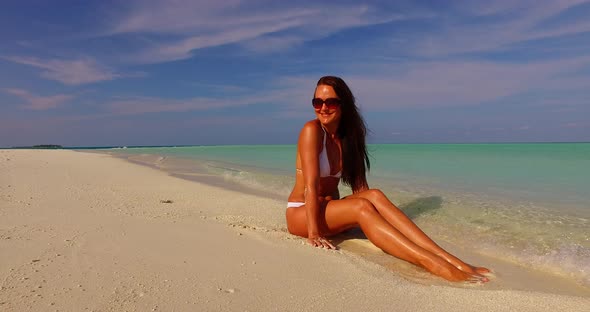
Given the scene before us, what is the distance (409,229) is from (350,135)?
1237mm

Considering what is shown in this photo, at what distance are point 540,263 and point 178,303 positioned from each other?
3291mm

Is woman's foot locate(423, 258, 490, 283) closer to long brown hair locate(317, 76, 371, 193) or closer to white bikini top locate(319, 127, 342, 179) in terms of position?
white bikini top locate(319, 127, 342, 179)

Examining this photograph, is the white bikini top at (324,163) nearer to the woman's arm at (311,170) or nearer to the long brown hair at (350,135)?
the woman's arm at (311,170)

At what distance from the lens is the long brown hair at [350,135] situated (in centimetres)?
380

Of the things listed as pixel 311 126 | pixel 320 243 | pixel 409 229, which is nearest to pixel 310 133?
pixel 311 126

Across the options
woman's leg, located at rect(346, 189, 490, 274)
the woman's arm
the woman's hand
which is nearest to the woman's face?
the woman's arm

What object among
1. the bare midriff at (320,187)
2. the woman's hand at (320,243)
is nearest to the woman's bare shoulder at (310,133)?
the bare midriff at (320,187)

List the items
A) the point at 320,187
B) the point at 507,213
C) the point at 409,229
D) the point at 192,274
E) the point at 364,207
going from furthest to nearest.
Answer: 1. the point at 507,213
2. the point at 320,187
3. the point at 364,207
4. the point at 409,229
5. the point at 192,274

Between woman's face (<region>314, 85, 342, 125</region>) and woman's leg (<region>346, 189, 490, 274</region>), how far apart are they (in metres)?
0.79

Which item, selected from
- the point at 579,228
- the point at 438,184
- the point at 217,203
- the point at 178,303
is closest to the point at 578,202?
the point at 579,228

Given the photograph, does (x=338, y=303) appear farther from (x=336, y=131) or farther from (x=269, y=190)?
(x=269, y=190)

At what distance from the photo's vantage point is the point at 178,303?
79.0 inches

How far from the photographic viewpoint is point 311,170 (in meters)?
3.50

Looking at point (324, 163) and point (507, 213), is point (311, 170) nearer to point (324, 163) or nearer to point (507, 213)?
point (324, 163)
